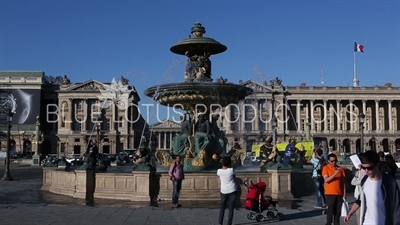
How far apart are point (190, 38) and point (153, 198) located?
8.23 meters

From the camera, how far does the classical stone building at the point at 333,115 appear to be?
10206cm

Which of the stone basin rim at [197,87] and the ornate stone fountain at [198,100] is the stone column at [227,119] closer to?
the ornate stone fountain at [198,100]

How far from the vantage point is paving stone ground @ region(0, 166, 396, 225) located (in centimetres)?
1032

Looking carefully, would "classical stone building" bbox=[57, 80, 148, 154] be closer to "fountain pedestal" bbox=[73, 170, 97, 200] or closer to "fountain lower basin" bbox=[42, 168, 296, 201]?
"fountain pedestal" bbox=[73, 170, 97, 200]

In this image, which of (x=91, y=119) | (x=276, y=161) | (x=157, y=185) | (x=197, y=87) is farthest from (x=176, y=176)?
(x=91, y=119)

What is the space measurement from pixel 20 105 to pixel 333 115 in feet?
214

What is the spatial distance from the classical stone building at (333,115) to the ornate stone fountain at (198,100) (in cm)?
7941

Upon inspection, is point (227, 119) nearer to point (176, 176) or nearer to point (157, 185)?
point (157, 185)

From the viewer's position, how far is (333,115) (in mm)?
107375

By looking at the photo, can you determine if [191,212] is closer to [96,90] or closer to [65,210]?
[65,210]

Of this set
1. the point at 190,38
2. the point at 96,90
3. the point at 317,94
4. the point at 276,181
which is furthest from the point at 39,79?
the point at 276,181

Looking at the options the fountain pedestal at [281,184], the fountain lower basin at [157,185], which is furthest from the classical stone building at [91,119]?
the fountain pedestal at [281,184]

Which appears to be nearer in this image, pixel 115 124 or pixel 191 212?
pixel 191 212

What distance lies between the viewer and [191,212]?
11.8m
